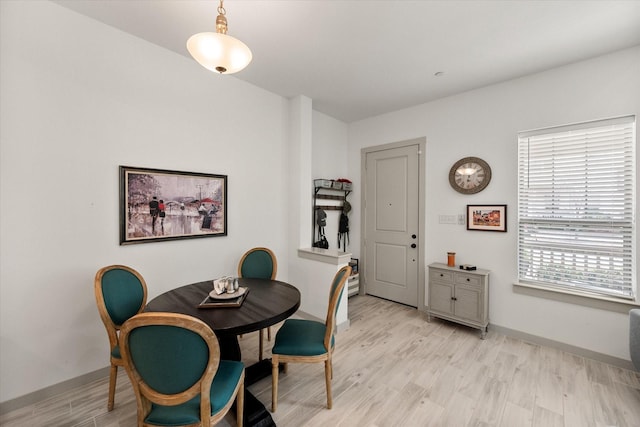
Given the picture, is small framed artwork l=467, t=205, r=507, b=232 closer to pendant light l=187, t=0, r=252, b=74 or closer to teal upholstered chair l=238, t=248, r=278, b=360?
teal upholstered chair l=238, t=248, r=278, b=360

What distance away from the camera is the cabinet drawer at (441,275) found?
319 cm

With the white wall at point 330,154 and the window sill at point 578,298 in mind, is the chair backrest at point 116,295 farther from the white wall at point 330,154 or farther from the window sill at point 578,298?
the window sill at point 578,298

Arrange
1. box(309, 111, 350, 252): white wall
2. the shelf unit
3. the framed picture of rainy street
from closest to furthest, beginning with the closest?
the framed picture of rainy street → the shelf unit → box(309, 111, 350, 252): white wall

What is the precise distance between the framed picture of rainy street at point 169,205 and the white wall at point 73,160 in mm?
76

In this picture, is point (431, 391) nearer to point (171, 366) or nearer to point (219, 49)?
point (171, 366)

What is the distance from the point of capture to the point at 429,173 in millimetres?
3631

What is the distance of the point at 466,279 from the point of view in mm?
3078

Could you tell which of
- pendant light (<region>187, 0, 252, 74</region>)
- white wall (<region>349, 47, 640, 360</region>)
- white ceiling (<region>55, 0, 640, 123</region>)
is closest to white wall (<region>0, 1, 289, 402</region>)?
white ceiling (<region>55, 0, 640, 123</region>)

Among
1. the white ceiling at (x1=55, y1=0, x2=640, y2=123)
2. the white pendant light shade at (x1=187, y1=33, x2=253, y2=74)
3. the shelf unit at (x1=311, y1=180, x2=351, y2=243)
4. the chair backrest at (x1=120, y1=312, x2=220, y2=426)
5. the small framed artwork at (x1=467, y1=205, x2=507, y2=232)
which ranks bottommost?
the chair backrest at (x1=120, y1=312, x2=220, y2=426)

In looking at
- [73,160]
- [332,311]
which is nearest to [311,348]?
[332,311]

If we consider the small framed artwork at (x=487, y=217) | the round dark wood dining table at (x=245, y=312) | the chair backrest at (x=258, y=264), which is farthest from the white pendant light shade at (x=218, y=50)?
the small framed artwork at (x=487, y=217)

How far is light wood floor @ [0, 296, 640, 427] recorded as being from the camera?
70.6 inches

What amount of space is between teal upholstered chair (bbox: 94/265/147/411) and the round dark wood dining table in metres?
0.27

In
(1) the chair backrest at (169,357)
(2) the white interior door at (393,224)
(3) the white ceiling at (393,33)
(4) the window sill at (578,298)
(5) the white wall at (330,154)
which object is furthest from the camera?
(5) the white wall at (330,154)
